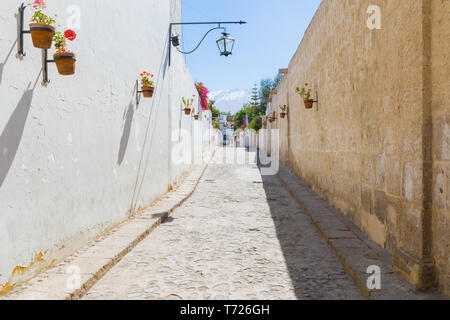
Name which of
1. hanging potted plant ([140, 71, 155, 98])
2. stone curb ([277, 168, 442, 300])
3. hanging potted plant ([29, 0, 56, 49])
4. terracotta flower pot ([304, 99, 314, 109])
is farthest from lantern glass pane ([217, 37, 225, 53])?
hanging potted plant ([29, 0, 56, 49])

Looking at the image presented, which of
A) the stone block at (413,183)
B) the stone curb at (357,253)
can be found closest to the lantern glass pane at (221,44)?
the stone curb at (357,253)

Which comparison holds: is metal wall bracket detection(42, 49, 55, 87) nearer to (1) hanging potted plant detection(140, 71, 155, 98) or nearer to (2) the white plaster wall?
(2) the white plaster wall

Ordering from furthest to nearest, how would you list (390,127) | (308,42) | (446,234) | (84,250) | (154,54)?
(308,42) → (154,54) → (84,250) → (390,127) → (446,234)

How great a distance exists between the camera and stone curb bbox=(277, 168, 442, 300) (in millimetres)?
2770

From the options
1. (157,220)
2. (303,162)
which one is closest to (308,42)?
(303,162)

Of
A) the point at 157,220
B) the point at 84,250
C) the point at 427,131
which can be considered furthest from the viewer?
the point at 157,220

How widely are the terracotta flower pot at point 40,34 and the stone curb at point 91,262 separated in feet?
6.54

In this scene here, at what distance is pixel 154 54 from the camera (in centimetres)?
727

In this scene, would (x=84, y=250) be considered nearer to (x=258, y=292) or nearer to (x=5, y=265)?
(x=5, y=265)

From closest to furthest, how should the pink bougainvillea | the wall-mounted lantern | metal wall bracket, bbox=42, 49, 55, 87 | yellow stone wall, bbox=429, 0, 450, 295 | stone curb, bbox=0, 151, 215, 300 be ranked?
yellow stone wall, bbox=429, 0, 450, 295
stone curb, bbox=0, 151, 215, 300
metal wall bracket, bbox=42, 49, 55, 87
the wall-mounted lantern
the pink bougainvillea

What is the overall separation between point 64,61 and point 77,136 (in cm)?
92

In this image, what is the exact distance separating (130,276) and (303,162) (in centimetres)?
712

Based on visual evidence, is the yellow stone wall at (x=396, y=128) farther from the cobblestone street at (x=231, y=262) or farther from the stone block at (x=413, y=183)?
the cobblestone street at (x=231, y=262)

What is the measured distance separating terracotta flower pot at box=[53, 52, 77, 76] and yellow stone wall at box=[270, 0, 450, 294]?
3.01 m
